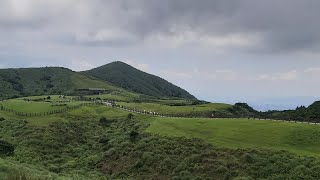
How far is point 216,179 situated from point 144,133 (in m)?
25.1

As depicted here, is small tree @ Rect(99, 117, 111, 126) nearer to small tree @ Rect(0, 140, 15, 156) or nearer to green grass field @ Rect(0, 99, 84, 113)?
green grass field @ Rect(0, 99, 84, 113)

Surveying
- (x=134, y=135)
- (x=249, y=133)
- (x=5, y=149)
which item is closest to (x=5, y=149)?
(x=5, y=149)

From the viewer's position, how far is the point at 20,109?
11319cm

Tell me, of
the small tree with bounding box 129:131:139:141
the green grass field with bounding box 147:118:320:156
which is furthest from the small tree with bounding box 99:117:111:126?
the small tree with bounding box 129:131:139:141

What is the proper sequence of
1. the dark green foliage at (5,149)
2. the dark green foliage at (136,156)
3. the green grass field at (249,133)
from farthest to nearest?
the dark green foliage at (5,149) → the green grass field at (249,133) → the dark green foliage at (136,156)

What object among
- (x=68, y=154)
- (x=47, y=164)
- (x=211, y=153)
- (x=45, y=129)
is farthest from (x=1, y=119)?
(x=211, y=153)

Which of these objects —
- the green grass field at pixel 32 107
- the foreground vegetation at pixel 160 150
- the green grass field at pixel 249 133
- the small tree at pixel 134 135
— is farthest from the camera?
the green grass field at pixel 32 107

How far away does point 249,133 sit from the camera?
64562 millimetres

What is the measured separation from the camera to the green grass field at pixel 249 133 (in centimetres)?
5666

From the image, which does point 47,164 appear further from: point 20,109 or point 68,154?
point 20,109

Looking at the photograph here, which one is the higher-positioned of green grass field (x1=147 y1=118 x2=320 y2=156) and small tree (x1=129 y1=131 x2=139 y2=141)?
green grass field (x1=147 y1=118 x2=320 y2=156)

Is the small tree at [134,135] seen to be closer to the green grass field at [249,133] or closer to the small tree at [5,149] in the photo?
the green grass field at [249,133]

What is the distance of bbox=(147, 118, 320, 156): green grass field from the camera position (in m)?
56.7

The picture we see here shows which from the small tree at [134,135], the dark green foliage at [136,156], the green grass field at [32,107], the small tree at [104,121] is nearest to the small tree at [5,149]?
the dark green foliage at [136,156]
